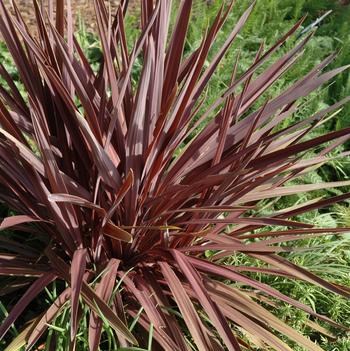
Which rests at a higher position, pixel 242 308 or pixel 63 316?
pixel 242 308

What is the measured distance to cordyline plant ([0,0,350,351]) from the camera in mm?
1742

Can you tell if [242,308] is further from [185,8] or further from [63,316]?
[185,8]

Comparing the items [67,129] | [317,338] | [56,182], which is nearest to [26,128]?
[67,129]

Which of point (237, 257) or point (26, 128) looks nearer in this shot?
point (26, 128)

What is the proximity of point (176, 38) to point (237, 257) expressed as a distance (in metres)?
0.94

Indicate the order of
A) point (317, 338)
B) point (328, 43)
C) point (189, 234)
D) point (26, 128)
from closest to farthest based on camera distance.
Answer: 1. point (189, 234)
2. point (26, 128)
3. point (317, 338)
4. point (328, 43)

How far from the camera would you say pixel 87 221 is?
6.51ft

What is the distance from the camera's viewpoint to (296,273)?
1.90 meters

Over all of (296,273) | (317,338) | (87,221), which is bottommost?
(317,338)

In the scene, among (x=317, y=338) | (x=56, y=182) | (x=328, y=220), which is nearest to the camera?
(x=56, y=182)

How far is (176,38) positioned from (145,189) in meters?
0.51

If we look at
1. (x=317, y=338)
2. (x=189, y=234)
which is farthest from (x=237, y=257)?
(x=189, y=234)

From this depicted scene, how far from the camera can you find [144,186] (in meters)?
1.89

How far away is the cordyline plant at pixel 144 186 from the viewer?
174 cm
